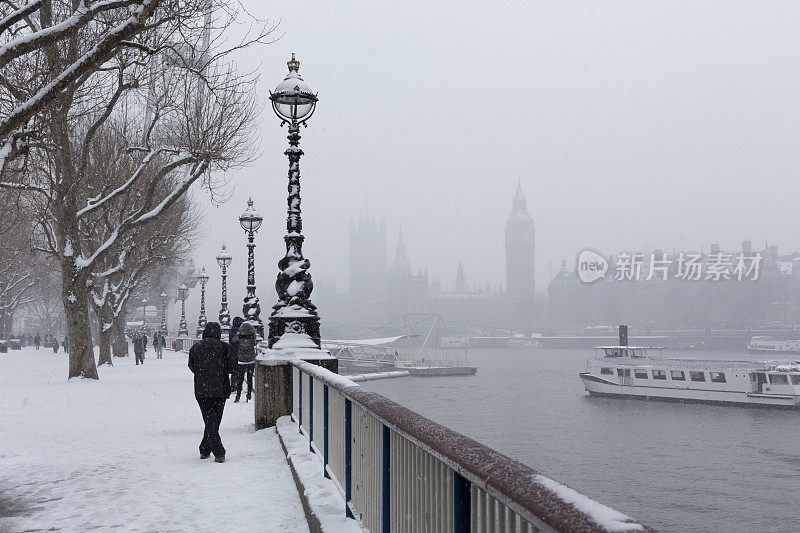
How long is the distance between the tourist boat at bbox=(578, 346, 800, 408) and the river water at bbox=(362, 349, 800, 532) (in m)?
0.96

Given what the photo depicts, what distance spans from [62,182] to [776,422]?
56521mm

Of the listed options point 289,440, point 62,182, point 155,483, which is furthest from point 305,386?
point 62,182

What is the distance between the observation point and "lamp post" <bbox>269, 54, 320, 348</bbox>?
1213cm

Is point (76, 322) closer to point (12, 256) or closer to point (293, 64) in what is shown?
point (293, 64)

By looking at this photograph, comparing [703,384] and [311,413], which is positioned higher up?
[311,413]

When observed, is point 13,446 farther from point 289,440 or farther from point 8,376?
point 8,376

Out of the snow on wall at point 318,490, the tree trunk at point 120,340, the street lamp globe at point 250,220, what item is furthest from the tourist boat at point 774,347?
the snow on wall at point 318,490

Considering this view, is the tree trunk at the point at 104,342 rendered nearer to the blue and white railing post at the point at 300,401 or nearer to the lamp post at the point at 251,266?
the lamp post at the point at 251,266

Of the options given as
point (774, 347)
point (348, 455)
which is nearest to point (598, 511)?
point (348, 455)

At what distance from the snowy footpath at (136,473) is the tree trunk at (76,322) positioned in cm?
829

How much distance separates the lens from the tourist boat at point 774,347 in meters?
146

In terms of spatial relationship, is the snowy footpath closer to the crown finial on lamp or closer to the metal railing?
the metal railing

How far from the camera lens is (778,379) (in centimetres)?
6881

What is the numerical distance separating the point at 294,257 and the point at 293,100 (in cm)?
249
